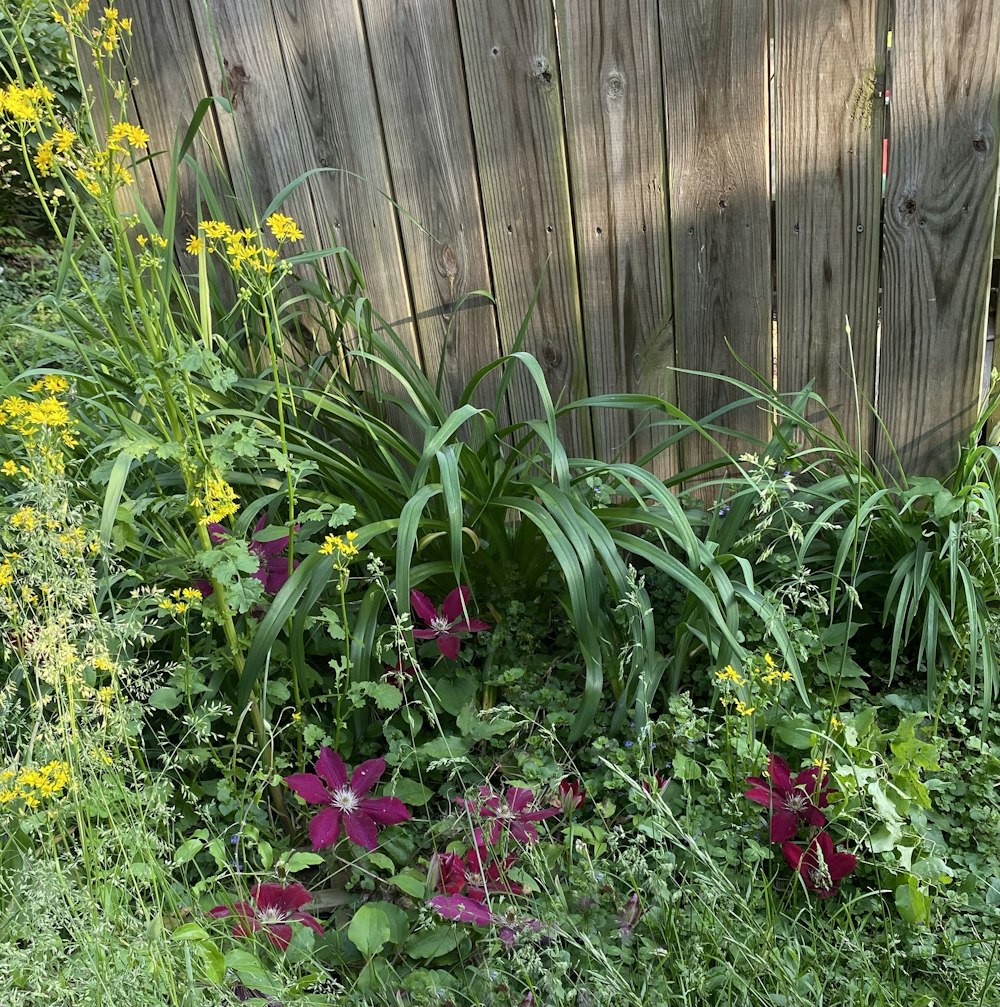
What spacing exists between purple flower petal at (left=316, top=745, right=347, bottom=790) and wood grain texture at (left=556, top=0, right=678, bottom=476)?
42.9 inches

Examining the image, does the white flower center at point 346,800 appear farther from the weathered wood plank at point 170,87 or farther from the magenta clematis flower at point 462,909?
the weathered wood plank at point 170,87

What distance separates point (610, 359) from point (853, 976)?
147cm

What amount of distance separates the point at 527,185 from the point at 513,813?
4.80ft

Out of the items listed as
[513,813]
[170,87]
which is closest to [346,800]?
[513,813]

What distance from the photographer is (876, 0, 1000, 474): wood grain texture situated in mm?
1854

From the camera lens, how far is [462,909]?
1368 mm

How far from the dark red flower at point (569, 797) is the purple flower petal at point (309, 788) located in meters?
0.43

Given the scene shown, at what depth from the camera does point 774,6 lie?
1.88 metres

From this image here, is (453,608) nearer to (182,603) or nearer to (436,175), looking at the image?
(182,603)

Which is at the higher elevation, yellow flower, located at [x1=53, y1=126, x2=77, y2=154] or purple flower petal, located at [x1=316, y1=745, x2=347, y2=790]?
yellow flower, located at [x1=53, y1=126, x2=77, y2=154]

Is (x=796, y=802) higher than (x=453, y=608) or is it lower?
lower

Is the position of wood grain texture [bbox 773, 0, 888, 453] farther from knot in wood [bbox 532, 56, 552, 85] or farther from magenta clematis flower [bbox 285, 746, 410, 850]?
magenta clematis flower [bbox 285, 746, 410, 850]

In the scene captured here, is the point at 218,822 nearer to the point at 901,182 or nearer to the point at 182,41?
the point at 182,41

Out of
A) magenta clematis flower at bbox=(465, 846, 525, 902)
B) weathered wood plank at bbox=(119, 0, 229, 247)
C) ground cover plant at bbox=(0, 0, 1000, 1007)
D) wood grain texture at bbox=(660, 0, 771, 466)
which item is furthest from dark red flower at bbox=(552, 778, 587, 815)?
weathered wood plank at bbox=(119, 0, 229, 247)
